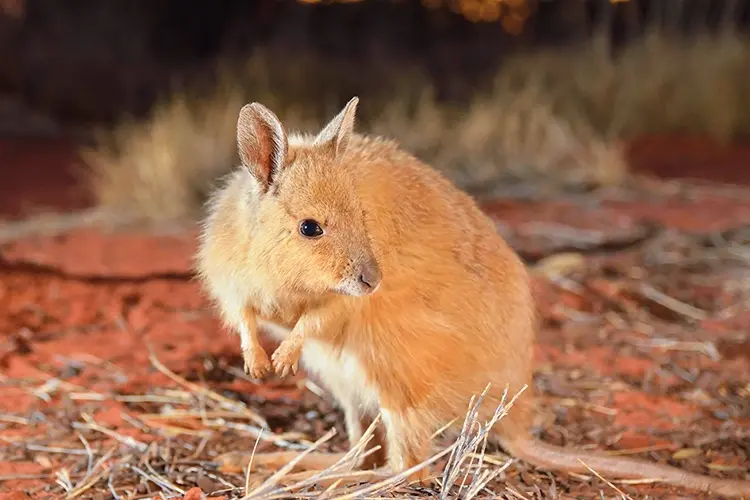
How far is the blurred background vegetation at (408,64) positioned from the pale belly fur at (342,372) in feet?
18.2

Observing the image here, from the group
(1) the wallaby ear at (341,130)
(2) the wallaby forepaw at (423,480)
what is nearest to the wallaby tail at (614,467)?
(2) the wallaby forepaw at (423,480)

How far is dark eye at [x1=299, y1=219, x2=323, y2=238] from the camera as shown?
242 cm

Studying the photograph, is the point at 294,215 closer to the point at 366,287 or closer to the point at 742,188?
the point at 366,287

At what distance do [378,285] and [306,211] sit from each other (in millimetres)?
309

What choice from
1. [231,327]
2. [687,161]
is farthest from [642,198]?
[231,327]

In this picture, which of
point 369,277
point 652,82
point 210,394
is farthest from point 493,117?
point 369,277

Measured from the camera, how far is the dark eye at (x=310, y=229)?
2.42 m

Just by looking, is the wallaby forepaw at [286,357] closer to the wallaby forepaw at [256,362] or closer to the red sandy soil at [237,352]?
the wallaby forepaw at [256,362]

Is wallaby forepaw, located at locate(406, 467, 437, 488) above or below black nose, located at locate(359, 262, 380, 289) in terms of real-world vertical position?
below

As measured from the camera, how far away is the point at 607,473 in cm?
277

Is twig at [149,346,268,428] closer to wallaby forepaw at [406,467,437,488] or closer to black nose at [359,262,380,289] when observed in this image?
wallaby forepaw at [406,467,437,488]

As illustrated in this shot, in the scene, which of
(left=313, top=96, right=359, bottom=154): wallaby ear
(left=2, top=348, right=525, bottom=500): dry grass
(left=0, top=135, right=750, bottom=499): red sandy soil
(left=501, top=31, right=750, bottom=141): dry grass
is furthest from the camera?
(left=501, top=31, right=750, bottom=141): dry grass

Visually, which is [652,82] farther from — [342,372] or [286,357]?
[286,357]

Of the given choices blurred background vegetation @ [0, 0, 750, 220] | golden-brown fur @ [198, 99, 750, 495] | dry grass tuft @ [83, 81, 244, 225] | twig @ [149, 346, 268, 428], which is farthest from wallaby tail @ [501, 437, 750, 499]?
blurred background vegetation @ [0, 0, 750, 220]
